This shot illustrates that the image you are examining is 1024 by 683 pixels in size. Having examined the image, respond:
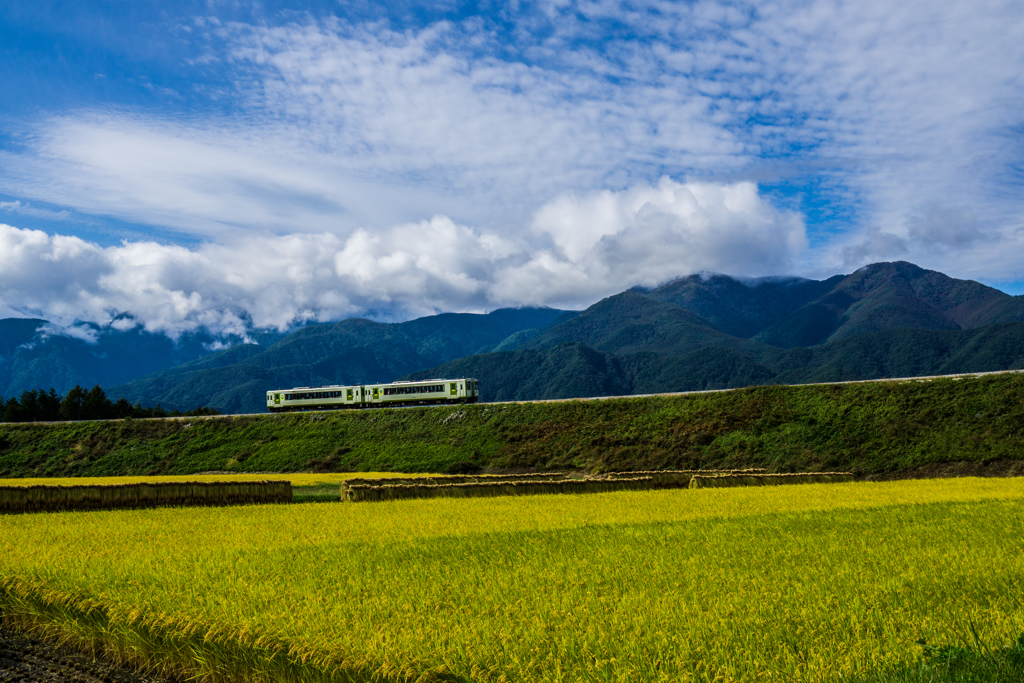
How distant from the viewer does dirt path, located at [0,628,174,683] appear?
25.0ft

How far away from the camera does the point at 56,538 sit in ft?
47.4

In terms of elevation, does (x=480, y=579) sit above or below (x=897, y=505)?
above

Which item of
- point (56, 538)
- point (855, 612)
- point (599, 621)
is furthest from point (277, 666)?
point (56, 538)

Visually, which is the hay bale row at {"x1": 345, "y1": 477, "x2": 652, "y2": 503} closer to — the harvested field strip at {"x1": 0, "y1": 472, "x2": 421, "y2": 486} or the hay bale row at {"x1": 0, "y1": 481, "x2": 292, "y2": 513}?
the hay bale row at {"x1": 0, "y1": 481, "x2": 292, "y2": 513}

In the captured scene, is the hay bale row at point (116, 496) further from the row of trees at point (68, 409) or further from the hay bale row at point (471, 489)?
the row of trees at point (68, 409)

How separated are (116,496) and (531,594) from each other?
62.0 ft

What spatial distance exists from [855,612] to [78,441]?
230 feet

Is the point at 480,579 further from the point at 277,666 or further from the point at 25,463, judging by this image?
the point at 25,463

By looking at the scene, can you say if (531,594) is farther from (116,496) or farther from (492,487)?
(116,496)

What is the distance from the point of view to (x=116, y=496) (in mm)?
22156

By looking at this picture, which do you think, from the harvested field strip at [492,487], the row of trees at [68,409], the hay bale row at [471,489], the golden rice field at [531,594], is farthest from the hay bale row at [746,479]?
the row of trees at [68,409]

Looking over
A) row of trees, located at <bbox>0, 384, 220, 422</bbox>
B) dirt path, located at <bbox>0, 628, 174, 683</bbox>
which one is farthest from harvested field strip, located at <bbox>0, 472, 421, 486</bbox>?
row of trees, located at <bbox>0, 384, 220, 422</bbox>

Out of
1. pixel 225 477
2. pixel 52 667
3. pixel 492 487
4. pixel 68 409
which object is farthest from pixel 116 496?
pixel 68 409

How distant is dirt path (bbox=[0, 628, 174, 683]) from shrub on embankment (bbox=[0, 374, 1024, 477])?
3982cm
